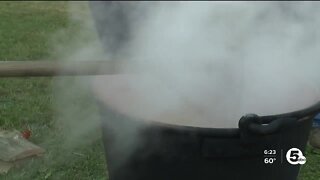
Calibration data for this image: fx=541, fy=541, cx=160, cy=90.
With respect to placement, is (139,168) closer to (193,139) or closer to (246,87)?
(193,139)

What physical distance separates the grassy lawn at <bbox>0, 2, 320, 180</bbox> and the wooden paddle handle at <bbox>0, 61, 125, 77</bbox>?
1.19 m

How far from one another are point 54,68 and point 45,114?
6.11 feet

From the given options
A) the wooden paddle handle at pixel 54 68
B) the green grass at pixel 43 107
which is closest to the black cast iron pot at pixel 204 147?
the wooden paddle handle at pixel 54 68

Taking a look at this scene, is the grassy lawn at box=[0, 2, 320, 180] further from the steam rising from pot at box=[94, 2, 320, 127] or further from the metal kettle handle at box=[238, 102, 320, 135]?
the metal kettle handle at box=[238, 102, 320, 135]

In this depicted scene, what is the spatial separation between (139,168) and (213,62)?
476 mm

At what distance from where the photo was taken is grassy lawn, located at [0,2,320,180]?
309 cm

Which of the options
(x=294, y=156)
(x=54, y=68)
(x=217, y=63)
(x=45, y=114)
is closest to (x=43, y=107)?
(x=45, y=114)

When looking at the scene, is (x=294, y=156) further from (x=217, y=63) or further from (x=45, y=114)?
(x=45, y=114)

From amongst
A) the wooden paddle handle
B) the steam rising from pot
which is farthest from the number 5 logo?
the wooden paddle handle

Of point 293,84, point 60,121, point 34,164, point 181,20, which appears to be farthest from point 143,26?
point 60,121

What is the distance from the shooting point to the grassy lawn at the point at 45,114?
3086mm

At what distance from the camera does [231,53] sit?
6.81ft

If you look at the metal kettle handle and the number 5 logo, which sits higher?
the metal kettle handle

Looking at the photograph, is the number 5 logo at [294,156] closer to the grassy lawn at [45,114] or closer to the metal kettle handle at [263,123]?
the metal kettle handle at [263,123]
